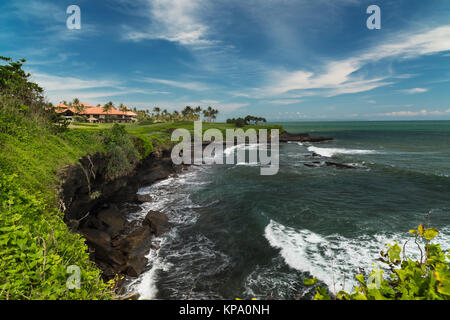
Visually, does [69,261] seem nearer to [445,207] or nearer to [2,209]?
[2,209]

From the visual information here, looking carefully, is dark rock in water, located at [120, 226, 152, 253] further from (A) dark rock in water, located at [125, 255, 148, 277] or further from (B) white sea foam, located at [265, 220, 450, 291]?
(B) white sea foam, located at [265, 220, 450, 291]

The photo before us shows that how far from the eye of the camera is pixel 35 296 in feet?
10.3

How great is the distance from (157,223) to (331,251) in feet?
35.8

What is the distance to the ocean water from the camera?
9.22m

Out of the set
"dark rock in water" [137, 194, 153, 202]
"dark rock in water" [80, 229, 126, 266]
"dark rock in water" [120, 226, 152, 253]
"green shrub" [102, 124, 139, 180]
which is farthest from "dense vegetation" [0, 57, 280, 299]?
"dark rock in water" [137, 194, 153, 202]

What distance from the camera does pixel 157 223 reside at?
14.0 meters

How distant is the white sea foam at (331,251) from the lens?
9508 mm

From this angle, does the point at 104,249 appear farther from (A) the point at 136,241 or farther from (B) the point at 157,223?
(B) the point at 157,223

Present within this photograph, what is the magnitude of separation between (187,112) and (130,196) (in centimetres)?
12491

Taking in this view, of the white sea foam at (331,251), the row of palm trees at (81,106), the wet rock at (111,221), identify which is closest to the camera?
the white sea foam at (331,251)

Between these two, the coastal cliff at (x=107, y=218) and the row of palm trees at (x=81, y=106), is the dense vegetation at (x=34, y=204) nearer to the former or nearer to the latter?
the coastal cliff at (x=107, y=218)

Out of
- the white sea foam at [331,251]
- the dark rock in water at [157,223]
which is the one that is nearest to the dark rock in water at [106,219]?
the dark rock in water at [157,223]

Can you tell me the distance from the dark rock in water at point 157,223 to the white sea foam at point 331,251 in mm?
6953

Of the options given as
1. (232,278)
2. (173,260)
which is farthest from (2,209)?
(232,278)
